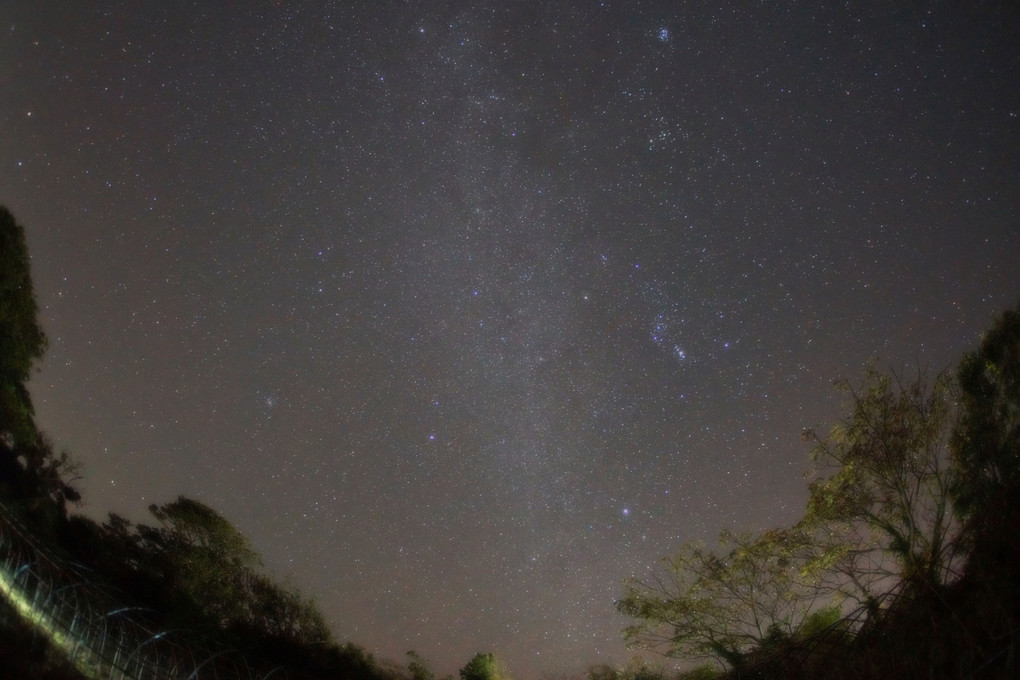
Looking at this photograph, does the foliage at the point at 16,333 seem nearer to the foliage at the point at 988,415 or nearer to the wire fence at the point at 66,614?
the wire fence at the point at 66,614

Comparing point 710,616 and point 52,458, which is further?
point 52,458

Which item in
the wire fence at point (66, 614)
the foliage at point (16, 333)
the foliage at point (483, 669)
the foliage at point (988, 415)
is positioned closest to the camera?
the wire fence at point (66, 614)

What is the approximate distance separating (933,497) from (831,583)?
9.16 ft

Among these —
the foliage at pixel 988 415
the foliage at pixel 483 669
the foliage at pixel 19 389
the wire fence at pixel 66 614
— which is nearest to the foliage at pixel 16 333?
the foliage at pixel 19 389

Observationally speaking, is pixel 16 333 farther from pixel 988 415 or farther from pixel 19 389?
pixel 988 415

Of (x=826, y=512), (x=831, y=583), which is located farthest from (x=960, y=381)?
(x=831, y=583)

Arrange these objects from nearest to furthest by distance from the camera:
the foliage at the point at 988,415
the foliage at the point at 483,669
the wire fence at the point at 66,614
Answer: the wire fence at the point at 66,614 < the foliage at the point at 988,415 < the foliage at the point at 483,669

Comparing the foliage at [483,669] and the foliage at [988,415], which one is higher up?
the foliage at [988,415]

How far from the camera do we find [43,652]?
9.51 m

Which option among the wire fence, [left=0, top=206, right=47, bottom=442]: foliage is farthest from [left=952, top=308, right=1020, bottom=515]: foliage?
[left=0, top=206, right=47, bottom=442]: foliage

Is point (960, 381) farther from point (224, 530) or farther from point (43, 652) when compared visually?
point (224, 530)

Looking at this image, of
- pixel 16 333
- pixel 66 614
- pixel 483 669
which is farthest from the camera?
pixel 483 669

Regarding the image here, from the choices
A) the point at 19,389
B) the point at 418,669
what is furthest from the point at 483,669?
the point at 19,389

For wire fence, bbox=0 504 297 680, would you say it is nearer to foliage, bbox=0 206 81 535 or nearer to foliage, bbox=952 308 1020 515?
foliage, bbox=0 206 81 535
